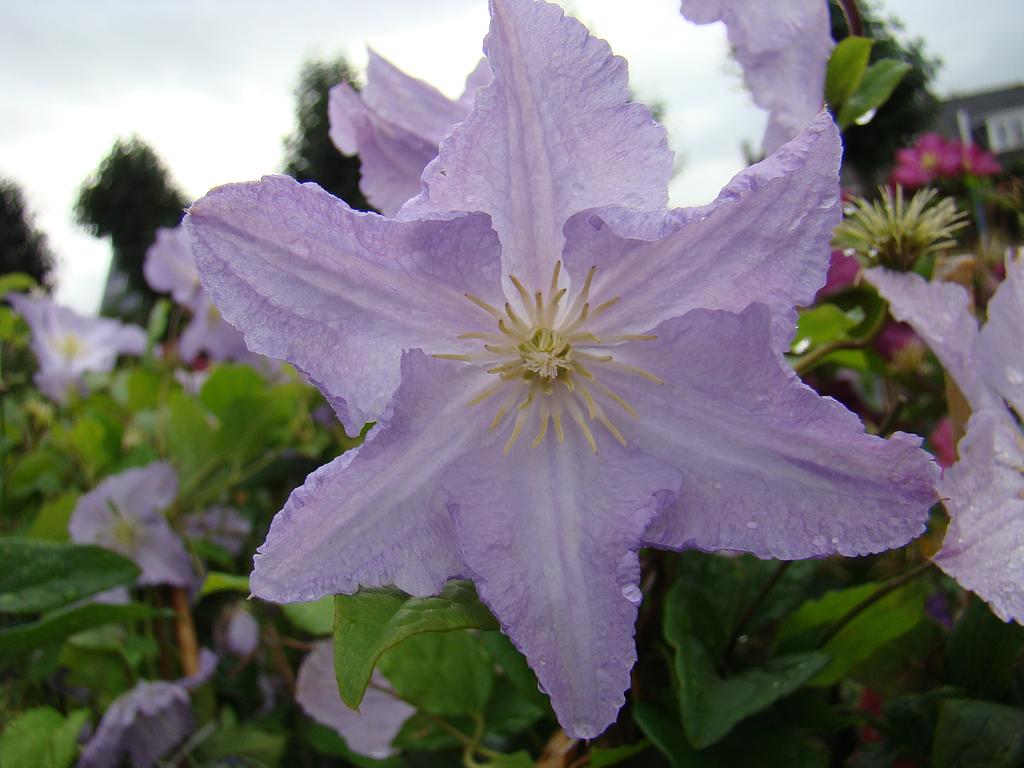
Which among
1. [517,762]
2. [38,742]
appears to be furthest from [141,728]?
[517,762]

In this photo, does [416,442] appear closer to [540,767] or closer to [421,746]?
[540,767]

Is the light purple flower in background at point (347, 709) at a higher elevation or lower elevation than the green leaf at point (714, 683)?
lower

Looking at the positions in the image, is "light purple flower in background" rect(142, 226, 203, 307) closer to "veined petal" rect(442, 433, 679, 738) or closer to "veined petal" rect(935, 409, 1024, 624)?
"veined petal" rect(442, 433, 679, 738)

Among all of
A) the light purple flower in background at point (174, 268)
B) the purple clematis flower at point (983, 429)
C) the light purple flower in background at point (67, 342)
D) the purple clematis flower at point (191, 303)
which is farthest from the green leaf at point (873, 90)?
the light purple flower in background at point (67, 342)

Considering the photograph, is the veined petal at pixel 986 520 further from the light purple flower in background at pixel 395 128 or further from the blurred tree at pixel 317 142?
the blurred tree at pixel 317 142

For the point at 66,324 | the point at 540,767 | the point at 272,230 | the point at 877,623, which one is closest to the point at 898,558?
the point at 877,623

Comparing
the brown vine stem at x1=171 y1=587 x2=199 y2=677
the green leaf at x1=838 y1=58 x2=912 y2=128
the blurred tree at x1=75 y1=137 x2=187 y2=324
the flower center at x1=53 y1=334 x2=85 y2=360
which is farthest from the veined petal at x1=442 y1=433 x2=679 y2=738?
the blurred tree at x1=75 y1=137 x2=187 y2=324
